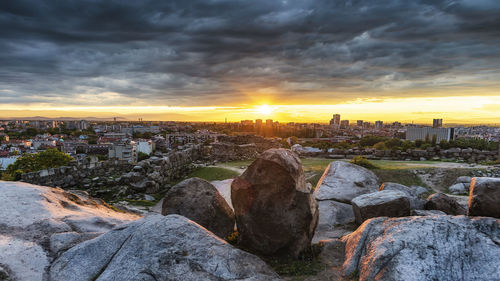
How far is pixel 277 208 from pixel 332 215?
5.49 metres

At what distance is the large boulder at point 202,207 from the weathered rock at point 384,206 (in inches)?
186

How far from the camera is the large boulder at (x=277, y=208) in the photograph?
746cm

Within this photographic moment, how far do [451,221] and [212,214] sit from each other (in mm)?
6307

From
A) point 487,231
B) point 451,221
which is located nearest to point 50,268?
point 451,221

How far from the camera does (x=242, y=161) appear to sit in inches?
1042

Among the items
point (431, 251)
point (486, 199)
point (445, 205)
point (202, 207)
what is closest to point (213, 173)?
point (202, 207)

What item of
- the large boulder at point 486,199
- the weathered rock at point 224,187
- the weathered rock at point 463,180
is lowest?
the weathered rock at point 224,187

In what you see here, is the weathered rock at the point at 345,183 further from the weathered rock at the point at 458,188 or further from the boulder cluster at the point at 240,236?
the weathered rock at the point at 458,188

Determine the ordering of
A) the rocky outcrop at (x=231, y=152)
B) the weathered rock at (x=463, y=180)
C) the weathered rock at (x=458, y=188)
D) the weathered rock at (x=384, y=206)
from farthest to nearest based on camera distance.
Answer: the rocky outcrop at (x=231, y=152), the weathered rock at (x=463, y=180), the weathered rock at (x=458, y=188), the weathered rock at (x=384, y=206)

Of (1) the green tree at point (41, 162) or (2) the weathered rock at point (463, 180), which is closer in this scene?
(2) the weathered rock at point (463, 180)

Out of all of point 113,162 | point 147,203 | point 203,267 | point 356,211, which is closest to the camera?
point 203,267

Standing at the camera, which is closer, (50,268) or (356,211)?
(50,268)

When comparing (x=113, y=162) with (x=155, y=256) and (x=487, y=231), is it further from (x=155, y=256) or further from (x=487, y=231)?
(x=487, y=231)

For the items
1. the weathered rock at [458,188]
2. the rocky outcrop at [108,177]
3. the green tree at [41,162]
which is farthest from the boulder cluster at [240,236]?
the green tree at [41,162]
